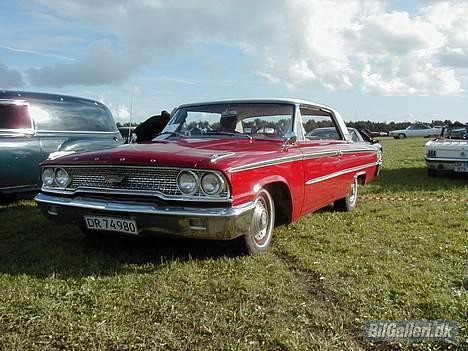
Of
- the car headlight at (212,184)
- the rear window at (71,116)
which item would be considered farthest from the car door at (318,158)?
the rear window at (71,116)

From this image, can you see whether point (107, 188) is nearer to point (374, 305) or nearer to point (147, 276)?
point (147, 276)

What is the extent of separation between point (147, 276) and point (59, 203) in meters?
1.16

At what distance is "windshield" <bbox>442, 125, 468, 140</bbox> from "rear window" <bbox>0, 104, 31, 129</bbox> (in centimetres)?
913

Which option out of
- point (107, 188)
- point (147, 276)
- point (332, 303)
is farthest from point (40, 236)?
point (332, 303)

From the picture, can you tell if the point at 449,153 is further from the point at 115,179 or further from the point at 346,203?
the point at 115,179

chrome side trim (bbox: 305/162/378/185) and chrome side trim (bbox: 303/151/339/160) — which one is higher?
chrome side trim (bbox: 303/151/339/160)

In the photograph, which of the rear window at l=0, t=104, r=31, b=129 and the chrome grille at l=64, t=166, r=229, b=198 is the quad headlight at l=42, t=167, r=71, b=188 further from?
the rear window at l=0, t=104, r=31, b=129

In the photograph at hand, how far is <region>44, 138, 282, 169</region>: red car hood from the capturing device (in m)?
3.79

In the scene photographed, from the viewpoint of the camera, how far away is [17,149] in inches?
255

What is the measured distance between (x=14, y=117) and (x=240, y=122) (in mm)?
3431

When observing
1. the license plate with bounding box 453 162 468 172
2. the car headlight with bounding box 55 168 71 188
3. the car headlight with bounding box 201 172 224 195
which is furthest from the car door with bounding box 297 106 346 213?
the license plate with bounding box 453 162 468 172

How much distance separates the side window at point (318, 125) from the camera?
553 centimetres

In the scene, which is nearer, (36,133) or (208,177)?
(208,177)

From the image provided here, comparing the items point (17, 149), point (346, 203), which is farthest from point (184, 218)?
point (17, 149)
